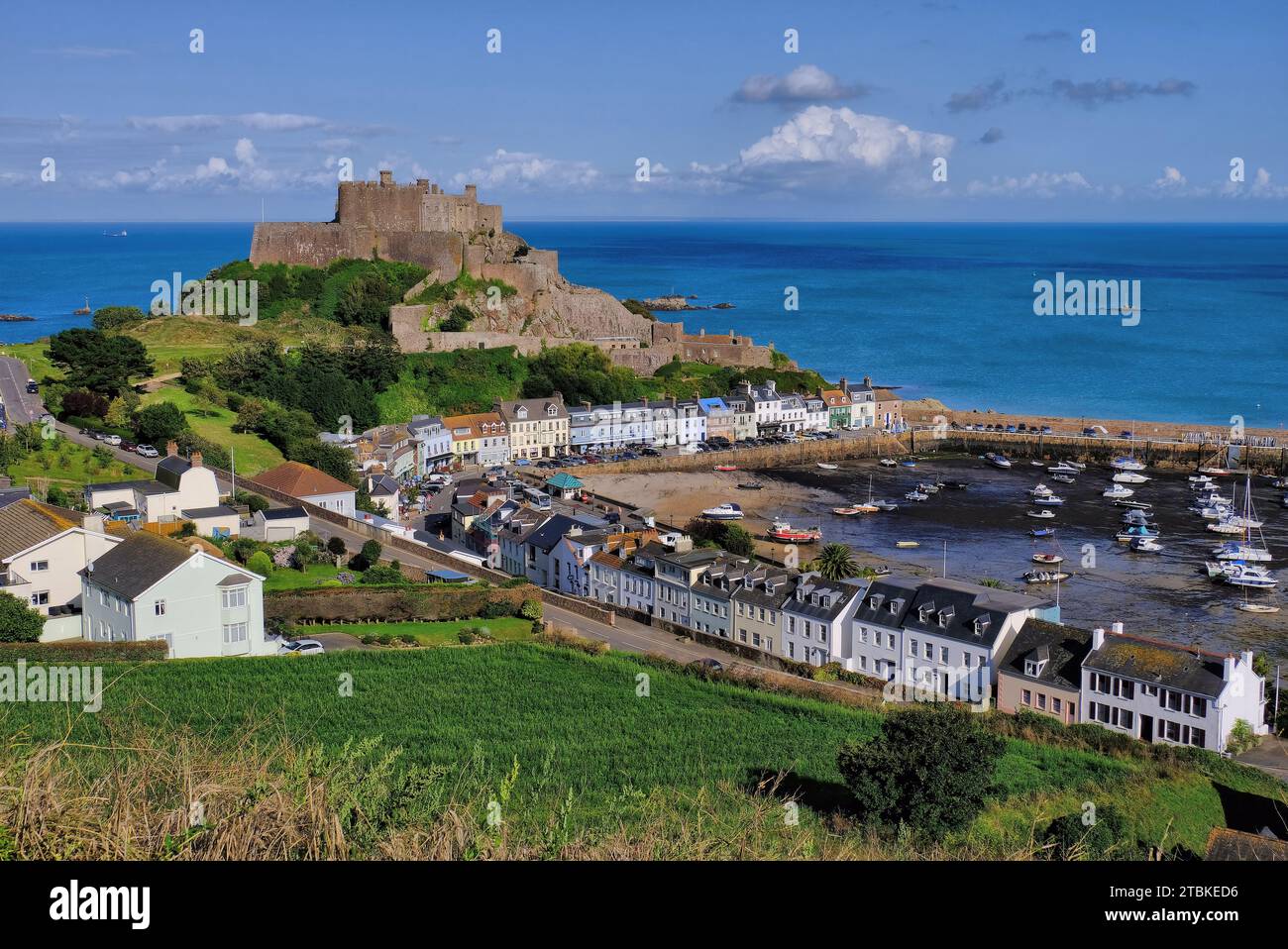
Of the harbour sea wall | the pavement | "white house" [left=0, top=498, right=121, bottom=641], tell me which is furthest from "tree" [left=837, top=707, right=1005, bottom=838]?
the harbour sea wall

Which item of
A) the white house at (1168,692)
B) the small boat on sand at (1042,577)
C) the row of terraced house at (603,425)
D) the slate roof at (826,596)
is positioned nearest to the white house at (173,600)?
the slate roof at (826,596)

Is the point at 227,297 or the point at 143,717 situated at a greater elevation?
the point at 227,297

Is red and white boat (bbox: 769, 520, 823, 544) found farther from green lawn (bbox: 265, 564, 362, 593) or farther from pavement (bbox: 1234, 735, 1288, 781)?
pavement (bbox: 1234, 735, 1288, 781)

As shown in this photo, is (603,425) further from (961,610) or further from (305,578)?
(961,610)

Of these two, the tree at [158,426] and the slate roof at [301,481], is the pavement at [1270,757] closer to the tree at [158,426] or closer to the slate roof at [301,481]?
the slate roof at [301,481]
